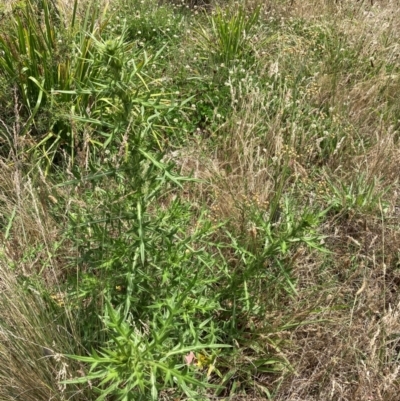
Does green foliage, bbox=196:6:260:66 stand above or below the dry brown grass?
above

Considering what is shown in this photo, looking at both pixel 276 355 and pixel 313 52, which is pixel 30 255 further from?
pixel 313 52

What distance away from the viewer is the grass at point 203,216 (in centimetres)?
176

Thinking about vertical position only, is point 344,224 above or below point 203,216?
below

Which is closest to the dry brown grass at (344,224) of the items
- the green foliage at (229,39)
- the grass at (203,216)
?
the grass at (203,216)

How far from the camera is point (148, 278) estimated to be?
1772 millimetres

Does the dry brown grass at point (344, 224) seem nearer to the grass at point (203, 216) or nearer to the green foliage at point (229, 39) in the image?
the grass at point (203, 216)

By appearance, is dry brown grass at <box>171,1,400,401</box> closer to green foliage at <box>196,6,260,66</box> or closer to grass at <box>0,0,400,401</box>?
grass at <box>0,0,400,401</box>

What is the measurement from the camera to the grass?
176cm

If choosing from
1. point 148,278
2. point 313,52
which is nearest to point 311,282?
point 148,278

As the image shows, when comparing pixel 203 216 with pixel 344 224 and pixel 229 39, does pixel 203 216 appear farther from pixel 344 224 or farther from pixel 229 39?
pixel 229 39

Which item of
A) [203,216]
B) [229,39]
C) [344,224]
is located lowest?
[344,224]

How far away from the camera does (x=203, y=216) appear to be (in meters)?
2.53

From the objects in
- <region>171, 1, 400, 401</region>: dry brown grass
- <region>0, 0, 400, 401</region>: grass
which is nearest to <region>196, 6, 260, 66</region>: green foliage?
<region>0, 0, 400, 401</region>: grass

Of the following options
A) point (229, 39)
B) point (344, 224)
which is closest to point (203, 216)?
point (344, 224)
